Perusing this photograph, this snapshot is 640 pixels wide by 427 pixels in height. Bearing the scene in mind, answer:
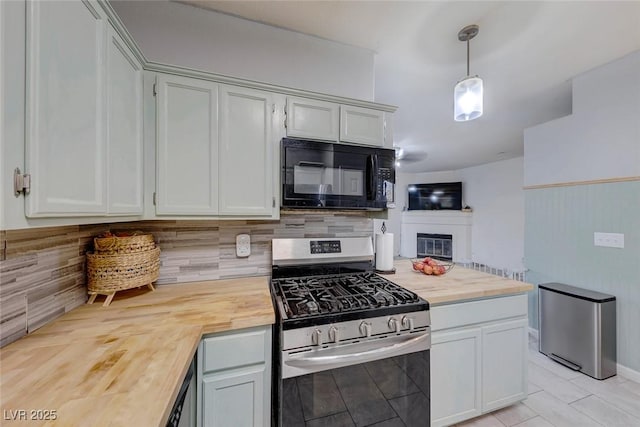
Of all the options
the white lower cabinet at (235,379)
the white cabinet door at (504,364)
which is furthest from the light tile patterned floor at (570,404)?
the white lower cabinet at (235,379)

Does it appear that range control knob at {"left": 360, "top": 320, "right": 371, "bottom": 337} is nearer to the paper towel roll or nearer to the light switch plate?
the paper towel roll

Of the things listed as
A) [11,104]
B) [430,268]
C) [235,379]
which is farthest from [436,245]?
[11,104]

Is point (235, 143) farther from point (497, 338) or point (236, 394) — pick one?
point (497, 338)

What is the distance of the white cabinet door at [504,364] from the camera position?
1562 mm

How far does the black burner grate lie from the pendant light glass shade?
1.32m

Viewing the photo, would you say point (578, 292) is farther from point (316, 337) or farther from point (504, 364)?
point (316, 337)

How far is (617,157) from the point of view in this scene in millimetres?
2158

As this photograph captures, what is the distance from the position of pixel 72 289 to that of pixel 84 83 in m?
0.95

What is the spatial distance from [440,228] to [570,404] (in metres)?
5.45

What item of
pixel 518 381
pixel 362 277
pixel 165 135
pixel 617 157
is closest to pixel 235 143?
pixel 165 135

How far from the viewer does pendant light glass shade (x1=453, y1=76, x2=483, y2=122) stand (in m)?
1.67

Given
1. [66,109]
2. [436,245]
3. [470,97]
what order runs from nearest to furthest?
[66,109], [470,97], [436,245]

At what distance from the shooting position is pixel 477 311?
59.9 inches

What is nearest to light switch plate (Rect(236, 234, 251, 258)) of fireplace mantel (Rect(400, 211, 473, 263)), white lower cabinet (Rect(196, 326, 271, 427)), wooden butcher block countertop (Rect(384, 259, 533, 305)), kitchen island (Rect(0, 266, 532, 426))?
kitchen island (Rect(0, 266, 532, 426))
